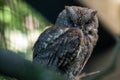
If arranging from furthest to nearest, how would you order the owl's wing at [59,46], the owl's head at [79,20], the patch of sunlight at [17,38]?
A: the patch of sunlight at [17,38], the owl's head at [79,20], the owl's wing at [59,46]

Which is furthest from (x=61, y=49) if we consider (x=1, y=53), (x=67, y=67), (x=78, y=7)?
(x=1, y=53)

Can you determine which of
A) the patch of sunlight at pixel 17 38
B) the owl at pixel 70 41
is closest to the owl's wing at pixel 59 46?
the owl at pixel 70 41

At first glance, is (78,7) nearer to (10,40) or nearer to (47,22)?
(47,22)

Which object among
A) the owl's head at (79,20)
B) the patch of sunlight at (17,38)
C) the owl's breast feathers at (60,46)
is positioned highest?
the owl's head at (79,20)

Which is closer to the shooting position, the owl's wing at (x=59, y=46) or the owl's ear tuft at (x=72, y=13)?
the owl's wing at (x=59, y=46)

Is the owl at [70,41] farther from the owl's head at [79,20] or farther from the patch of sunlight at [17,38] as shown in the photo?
the patch of sunlight at [17,38]

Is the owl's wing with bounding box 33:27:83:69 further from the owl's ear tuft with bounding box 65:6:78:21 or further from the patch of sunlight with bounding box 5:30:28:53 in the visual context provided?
the patch of sunlight with bounding box 5:30:28:53

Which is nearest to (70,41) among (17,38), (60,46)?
(60,46)
